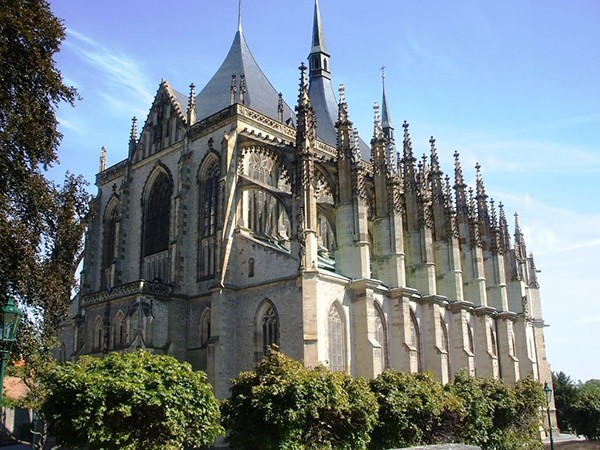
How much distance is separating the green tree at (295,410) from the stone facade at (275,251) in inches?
251

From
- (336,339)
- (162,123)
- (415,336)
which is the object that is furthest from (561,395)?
(162,123)

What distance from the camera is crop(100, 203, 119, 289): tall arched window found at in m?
38.0

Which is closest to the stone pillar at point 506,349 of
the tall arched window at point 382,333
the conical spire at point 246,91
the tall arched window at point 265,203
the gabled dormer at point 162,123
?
the tall arched window at point 382,333

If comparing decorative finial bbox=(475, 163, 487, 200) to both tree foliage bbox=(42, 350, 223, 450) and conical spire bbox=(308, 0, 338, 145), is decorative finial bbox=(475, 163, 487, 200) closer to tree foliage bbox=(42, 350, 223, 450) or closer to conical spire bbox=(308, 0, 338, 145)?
conical spire bbox=(308, 0, 338, 145)

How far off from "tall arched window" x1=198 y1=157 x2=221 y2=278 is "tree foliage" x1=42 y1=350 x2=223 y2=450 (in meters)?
15.0

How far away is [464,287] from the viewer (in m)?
41.9

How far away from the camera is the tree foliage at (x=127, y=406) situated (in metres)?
15.0

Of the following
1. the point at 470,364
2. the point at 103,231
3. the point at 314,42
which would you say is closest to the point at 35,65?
the point at 103,231

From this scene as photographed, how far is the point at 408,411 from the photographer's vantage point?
2197cm

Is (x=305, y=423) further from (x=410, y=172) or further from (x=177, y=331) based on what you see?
(x=410, y=172)

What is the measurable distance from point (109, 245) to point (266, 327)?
1543 centimetres

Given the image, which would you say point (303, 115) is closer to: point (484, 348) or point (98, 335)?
A: point (98, 335)

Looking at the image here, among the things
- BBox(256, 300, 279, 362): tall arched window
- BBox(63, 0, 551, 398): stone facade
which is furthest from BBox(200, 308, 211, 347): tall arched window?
BBox(256, 300, 279, 362): tall arched window

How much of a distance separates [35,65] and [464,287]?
104ft
